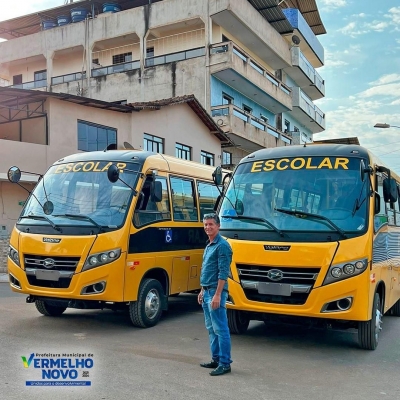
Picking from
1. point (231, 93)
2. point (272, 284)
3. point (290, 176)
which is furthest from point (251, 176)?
point (231, 93)

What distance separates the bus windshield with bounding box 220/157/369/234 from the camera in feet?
21.9

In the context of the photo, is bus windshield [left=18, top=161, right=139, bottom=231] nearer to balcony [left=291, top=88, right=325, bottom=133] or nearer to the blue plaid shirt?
the blue plaid shirt

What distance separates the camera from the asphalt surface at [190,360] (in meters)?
5.10

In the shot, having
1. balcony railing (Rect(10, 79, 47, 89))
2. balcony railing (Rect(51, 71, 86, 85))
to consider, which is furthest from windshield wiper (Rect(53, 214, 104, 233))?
balcony railing (Rect(10, 79, 47, 89))

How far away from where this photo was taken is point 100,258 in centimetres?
733

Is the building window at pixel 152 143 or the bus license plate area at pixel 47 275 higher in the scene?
the building window at pixel 152 143

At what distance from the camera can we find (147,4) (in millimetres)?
30359

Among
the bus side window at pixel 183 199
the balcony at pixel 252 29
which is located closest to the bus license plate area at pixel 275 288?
the bus side window at pixel 183 199

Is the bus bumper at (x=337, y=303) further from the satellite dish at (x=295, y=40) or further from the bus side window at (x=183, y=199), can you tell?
the satellite dish at (x=295, y=40)

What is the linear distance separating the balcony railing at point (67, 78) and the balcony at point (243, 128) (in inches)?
369

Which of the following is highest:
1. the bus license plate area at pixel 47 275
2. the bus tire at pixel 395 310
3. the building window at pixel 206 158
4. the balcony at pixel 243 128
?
the balcony at pixel 243 128

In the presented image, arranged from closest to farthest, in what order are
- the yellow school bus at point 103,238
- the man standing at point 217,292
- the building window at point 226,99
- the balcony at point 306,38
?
1. the man standing at point 217,292
2. the yellow school bus at point 103,238
3. the building window at point 226,99
4. the balcony at point 306,38

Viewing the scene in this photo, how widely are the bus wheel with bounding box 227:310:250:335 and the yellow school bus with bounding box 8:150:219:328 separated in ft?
4.67

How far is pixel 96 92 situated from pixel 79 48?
477 centimetres
